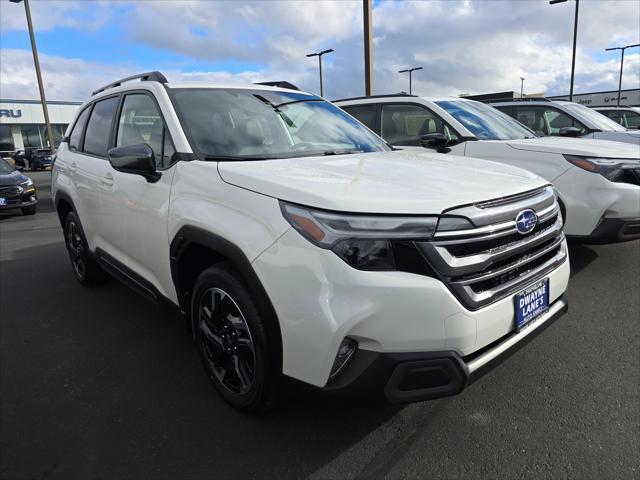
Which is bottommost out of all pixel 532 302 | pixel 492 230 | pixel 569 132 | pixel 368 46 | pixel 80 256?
pixel 80 256

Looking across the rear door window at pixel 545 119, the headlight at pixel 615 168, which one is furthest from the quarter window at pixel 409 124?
the rear door window at pixel 545 119

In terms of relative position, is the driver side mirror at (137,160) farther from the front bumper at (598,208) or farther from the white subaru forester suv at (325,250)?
the front bumper at (598,208)

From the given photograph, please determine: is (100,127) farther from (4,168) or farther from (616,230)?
(4,168)

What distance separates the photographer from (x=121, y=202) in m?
3.29

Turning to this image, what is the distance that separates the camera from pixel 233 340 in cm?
242

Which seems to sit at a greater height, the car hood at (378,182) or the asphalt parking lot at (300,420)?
the car hood at (378,182)

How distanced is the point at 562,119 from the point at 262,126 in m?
6.59

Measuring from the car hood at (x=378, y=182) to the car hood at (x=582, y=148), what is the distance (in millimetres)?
2167

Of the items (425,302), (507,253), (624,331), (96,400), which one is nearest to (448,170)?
(507,253)

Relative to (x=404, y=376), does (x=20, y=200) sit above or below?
below

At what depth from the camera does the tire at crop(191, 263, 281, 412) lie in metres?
2.14

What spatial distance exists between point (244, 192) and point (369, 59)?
785 cm

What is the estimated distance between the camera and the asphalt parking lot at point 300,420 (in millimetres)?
2150

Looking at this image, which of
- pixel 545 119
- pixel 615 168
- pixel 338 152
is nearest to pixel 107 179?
pixel 338 152
